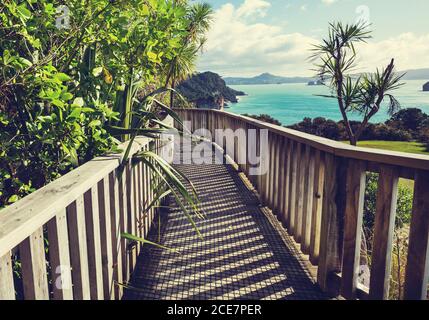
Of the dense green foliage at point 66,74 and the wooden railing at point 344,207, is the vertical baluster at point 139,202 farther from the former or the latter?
the wooden railing at point 344,207

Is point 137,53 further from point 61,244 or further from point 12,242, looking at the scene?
point 12,242

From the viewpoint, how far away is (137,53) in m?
2.30

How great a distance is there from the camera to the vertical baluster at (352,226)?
1.90 metres

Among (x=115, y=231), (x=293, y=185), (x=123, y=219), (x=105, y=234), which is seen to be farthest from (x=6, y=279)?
(x=293, y=185)

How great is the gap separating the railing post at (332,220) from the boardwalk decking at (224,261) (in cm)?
14

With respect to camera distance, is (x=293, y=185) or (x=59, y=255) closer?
(x=59, y=255)

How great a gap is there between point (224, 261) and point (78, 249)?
1353mm

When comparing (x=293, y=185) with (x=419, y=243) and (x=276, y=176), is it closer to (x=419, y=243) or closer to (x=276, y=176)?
(x=276, y=176)

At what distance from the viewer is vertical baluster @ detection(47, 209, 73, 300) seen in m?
1.21

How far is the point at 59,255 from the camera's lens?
1234mm

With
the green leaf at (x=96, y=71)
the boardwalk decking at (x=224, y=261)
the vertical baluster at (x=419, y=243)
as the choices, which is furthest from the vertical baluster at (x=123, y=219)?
the vertical baluster at (x=419, y=243)

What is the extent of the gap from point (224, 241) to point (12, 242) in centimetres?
213
